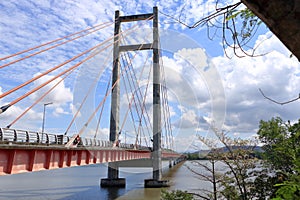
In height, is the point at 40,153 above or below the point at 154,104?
below

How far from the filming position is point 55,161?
1380cm

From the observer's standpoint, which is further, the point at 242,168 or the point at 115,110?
the point at 115,110

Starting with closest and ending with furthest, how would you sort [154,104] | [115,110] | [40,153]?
[40,153] < [115,110] < [154,104]

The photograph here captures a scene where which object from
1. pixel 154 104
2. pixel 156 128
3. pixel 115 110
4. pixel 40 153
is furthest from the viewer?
pixel 154 104

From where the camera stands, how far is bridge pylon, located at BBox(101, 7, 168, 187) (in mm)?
32406

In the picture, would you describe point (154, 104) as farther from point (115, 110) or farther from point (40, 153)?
point (40, 153)

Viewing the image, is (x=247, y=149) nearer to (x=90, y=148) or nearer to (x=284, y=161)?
(x=284, y=161)

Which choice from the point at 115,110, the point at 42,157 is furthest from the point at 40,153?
the point at 115,110

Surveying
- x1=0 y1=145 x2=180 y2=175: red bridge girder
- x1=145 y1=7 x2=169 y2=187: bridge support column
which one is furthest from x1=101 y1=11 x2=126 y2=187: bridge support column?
x1=0 y1=145 x2=180 y2=175: red bridge girder

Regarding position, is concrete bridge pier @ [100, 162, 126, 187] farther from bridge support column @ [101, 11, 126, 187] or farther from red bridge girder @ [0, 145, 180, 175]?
red bridge girder @ [0, 145, 180, 175]

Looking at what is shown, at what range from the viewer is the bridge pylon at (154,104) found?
106 ft

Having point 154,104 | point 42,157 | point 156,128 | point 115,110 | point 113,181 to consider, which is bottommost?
point 113,181

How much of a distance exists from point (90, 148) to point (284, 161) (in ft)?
34.2

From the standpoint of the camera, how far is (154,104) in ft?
111
